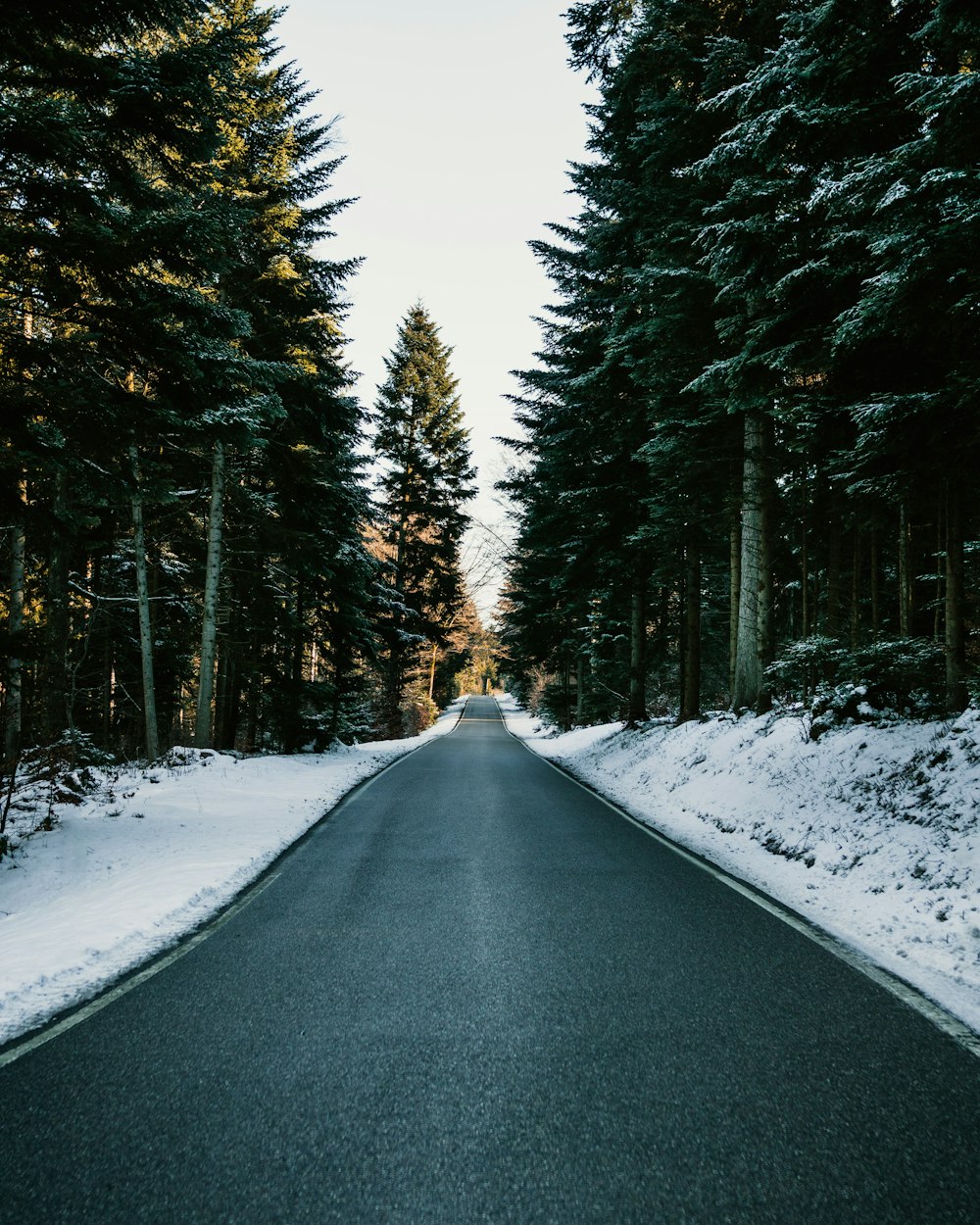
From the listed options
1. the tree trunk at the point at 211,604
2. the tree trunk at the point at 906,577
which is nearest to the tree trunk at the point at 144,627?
the tree trunk at the point at 211,604

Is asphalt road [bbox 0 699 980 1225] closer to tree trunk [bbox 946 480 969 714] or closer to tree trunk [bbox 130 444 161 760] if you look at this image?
tree trunk [bbox 946 480 969 714]

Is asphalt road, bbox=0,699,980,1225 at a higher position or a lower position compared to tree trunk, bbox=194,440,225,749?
lower

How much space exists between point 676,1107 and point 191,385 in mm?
7833

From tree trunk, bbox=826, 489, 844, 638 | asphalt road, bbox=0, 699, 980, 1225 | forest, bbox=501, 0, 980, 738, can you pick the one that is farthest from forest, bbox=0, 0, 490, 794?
tree trunk, bbox=826, 489, 844, 638

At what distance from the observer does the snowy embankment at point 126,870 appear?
427 cm

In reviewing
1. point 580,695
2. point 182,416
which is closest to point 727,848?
point 182,416

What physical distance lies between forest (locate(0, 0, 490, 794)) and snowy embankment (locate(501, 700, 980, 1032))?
7250 millimetres

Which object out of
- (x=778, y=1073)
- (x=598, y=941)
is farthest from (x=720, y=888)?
(x=778, y=1073)

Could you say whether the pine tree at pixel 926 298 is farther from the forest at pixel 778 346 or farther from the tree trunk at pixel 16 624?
the tree trunk at pixel 16 624

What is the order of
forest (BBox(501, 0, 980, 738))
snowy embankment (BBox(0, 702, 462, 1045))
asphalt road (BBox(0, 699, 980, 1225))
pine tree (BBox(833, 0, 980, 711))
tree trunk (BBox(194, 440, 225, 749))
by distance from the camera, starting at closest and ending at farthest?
asphalt road (BBox(0, 699, 980, 1225)) < snowy embankment (BBox(0, 702, 462, 1045)) < pine tree (BBox(833, 0, 980, 711)) < forest (BBox(501, 0, 980, 738)) < tree trunk (BBox(194, 440, 225, 749))

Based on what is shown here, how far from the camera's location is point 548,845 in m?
7.93

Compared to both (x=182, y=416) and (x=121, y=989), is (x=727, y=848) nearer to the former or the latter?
(x=121, y=989)

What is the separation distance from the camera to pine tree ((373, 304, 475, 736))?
30.8 meters

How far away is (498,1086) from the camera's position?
291 centimetres
